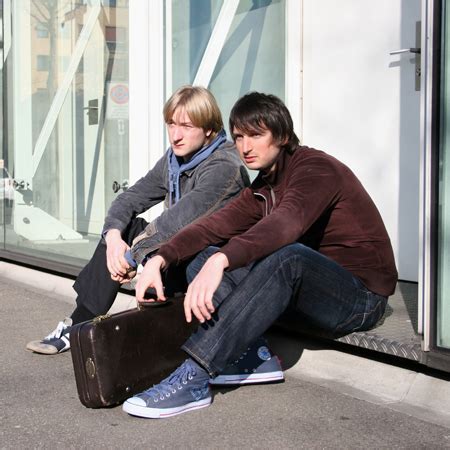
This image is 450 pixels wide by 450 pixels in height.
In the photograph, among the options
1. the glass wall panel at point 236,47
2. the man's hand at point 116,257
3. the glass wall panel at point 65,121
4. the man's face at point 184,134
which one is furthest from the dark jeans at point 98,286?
the glass wall panel at point 65,121

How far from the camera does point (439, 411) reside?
2.67 meters

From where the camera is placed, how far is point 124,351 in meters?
2.72

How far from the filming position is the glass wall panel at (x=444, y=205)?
2.74 m

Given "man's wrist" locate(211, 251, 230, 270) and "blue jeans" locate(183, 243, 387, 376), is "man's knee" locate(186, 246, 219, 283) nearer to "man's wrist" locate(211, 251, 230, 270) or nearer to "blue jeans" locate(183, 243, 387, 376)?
"blue jeans" locate(183, 243, 387, 376)

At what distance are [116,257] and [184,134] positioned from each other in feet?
1.99

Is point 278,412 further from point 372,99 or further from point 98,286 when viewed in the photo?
point 372,99

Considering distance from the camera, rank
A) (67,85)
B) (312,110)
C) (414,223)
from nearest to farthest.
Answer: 1. (414,223)
2. (312,110)
3. (67,85)

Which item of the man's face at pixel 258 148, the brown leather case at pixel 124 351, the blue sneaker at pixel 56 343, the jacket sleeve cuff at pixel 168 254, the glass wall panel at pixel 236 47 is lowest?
the blue sneaker at pixel 56 343

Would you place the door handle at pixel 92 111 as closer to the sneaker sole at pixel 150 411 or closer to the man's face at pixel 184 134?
A: the man's face at pixel 184 134

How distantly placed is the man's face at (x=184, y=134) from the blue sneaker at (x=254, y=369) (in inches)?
35.5

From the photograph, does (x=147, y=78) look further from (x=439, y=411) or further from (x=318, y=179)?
(x=439, y=411)

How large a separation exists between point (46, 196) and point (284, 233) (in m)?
4.15

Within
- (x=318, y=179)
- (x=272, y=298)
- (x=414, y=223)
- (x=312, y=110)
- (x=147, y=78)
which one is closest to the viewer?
(x=272, y=298)

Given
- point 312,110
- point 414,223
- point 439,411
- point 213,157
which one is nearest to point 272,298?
point 439,411
